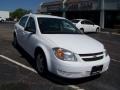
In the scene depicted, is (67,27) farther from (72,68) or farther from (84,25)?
(84,25)

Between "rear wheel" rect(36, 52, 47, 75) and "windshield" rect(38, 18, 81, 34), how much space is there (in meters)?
0.83

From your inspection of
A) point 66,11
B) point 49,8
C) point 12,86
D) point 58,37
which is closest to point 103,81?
point 58,37

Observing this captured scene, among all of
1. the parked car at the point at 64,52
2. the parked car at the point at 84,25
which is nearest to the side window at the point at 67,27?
the parked car at the point at 64,52

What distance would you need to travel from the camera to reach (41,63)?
6.94m

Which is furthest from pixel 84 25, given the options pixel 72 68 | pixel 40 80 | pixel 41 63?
pixel 72 68

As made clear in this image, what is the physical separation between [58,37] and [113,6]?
93.6 ft

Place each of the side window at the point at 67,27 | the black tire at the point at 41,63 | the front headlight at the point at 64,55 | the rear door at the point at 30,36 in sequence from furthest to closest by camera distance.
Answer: the side window at the point at 67,27 → the rear door at the point at 30,36 → the black tire at the point at 41,63 → the front headlight at the point at 64,55

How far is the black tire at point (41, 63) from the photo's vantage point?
6730mm

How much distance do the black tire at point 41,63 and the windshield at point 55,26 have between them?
0.82 meters

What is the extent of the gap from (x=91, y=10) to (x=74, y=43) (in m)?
29.9

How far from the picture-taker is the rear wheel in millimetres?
6736

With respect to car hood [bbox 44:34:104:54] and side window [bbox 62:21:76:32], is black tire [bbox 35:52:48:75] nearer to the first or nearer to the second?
car hood [bbox 44:34:104:54]

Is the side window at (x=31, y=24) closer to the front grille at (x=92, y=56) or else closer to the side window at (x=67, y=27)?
the side window at (x=67, y=27)

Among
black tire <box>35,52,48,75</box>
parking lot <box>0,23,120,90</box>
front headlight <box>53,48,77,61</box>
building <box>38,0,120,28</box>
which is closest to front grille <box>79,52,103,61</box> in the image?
front headlight <box>53,48,77,61</box>
